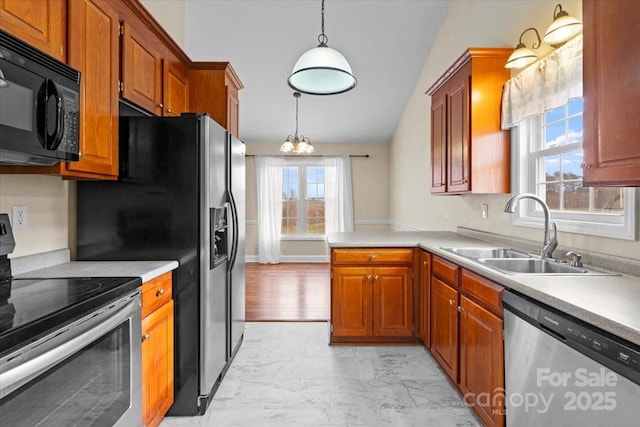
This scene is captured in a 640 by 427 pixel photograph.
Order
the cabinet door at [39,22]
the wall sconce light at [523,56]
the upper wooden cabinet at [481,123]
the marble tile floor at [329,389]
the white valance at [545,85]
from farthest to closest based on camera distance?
1. the upper wooden cabinet at [481,123]
2. the wall sconce light at [523,56]
3. the marble tile floor at [329,389]
4. the white valance at [545,85]
5. the cabinet door at [39,22]

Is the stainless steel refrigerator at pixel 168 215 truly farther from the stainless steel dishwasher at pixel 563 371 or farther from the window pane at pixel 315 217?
the window pane at pixel 315 217

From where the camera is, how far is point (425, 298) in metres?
2.84

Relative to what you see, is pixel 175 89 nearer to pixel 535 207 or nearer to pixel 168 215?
pixel 168 215

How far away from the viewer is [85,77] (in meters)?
1.69

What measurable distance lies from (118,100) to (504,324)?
7.53 ft

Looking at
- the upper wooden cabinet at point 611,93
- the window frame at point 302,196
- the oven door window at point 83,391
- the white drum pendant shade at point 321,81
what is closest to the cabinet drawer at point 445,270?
the upper wooden cabinet at point 611,93

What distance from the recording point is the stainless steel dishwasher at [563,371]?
103 cm

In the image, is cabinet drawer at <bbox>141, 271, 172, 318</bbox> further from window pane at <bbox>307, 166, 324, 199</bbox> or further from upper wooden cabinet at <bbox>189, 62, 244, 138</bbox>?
window pane at <bbox>307, 166, 324, 199</bbox>

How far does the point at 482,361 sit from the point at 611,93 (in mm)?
1350

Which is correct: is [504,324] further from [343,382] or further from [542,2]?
[542,2]

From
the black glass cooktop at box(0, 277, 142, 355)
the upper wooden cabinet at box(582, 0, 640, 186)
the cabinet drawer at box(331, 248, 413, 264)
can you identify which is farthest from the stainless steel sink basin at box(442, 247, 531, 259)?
the black glass cooktop at box(0, 277, 142, 355)

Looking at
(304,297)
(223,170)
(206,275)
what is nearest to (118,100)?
(223,170)

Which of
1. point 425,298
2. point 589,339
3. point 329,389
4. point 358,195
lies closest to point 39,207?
point 329,389

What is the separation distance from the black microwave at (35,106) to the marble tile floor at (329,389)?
5.15 ft
